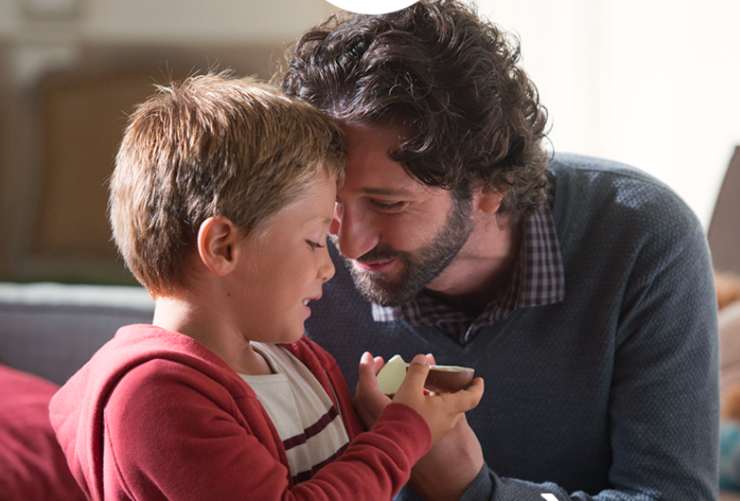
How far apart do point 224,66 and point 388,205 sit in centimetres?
155

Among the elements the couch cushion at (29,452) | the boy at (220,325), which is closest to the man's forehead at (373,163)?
the boy at (220,325)

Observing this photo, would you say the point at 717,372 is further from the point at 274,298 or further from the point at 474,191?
the point at 274,298

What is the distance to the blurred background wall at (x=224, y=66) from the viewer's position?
2.50 meters

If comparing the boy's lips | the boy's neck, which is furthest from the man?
the boy's neck

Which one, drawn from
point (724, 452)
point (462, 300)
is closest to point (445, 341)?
point (462, 300)

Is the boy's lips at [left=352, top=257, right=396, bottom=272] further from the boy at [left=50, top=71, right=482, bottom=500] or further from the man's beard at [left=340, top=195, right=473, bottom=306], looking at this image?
the boy at [left=50, top=71, right=482, bottom=500]

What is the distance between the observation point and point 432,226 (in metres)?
1.40

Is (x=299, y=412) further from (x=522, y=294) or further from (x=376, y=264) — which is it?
(x=522, y=294)

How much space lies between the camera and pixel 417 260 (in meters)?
1.40

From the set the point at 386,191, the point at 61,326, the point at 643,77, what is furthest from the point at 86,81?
the point at 386,191

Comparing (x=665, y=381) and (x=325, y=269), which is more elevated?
(x=325, y=269)

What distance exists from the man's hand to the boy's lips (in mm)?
217

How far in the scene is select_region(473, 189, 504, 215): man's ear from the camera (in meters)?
1.48

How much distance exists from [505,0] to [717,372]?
4.31 ft
